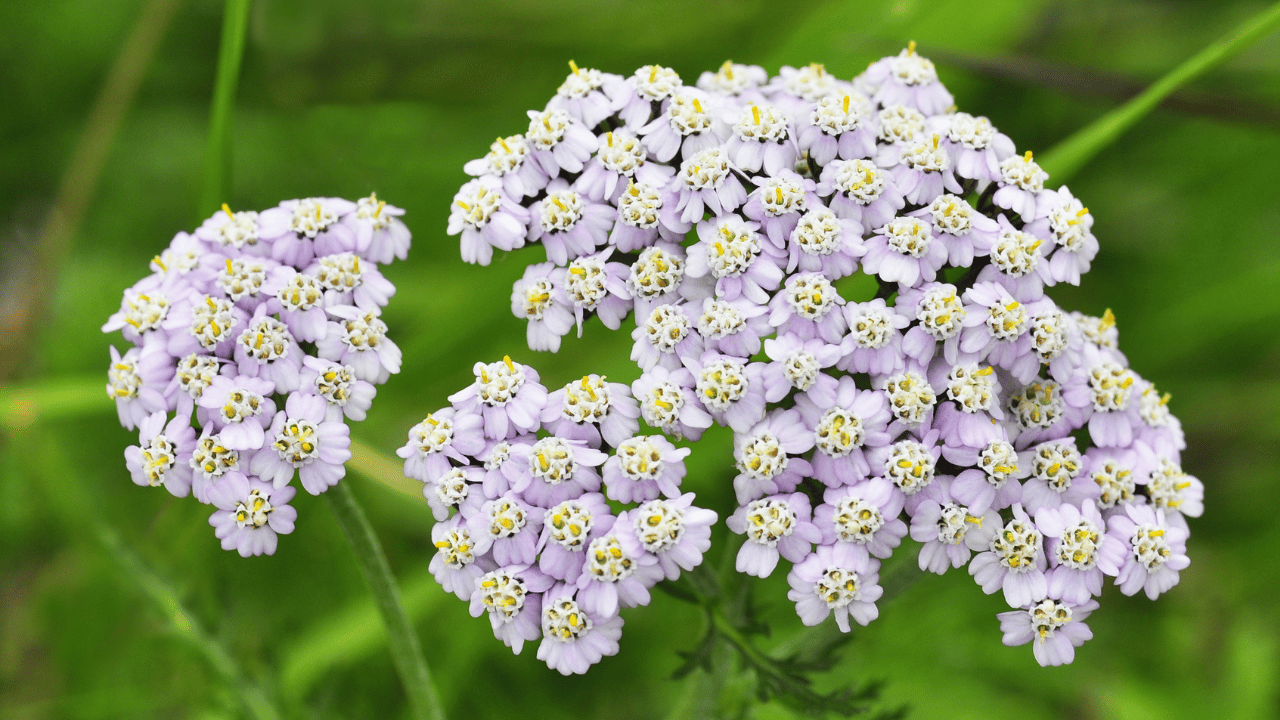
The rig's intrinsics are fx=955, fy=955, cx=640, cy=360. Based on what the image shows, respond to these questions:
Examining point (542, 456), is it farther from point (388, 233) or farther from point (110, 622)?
point (110, 622)

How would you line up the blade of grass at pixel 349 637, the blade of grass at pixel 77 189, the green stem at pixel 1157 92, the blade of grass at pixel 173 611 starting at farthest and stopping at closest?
the blade of grass at pixel 77 189 → the blade of grass at pixel 349 637 → the blade of grass at pixel 173 611 → the green stem at pixel 1157 92

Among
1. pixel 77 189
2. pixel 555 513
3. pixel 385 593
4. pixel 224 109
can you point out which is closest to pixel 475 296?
pixel 224 109

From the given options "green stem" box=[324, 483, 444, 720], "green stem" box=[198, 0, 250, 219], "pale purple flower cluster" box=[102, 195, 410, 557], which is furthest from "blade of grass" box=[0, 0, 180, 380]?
"green stem" box=[324, 483, 444, 720]

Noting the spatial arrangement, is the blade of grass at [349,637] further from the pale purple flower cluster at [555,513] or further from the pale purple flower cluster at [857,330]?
the pale purple flower cluster at [857,330]

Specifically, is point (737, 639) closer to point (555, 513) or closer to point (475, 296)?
point (555, 513)

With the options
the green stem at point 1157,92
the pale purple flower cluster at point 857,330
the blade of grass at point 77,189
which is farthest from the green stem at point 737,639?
the blade of grass at point 77,189

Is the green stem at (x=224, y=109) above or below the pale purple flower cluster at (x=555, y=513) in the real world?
above
